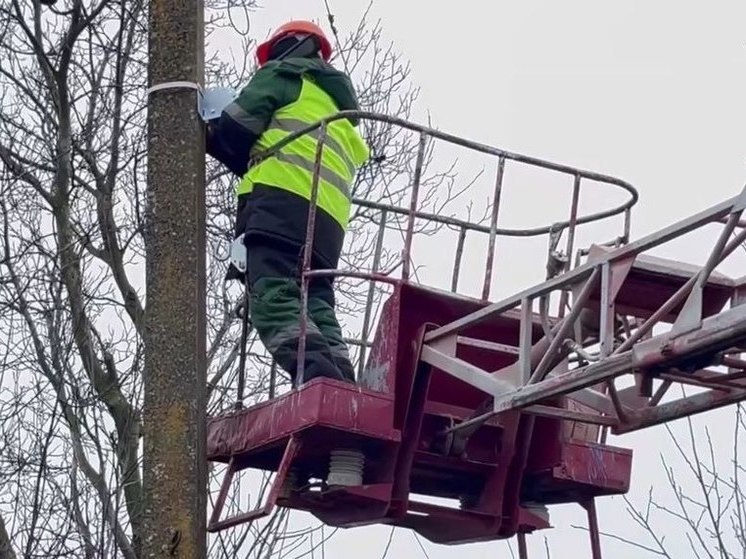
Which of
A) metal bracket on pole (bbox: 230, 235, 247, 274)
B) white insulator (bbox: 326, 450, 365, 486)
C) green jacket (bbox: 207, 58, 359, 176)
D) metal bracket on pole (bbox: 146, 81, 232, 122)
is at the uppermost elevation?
green jacket (bbox: 207, 58, 359, 176)

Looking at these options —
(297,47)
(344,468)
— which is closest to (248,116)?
(297,47)

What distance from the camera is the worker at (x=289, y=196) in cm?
672

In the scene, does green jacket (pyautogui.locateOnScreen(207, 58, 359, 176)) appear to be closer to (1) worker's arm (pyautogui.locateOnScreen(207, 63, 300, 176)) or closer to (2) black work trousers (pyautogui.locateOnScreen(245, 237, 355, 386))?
(1) worker's arm (pyautogui.locateOnScreen(207, 63, 300, 176))

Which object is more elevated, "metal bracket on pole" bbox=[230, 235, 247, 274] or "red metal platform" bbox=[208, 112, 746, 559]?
"metal bracket on pole" bbox=[230, 235, 247, 274]

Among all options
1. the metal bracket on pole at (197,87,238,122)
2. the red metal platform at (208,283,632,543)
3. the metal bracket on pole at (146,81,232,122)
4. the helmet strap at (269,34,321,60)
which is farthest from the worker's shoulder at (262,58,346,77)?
the red metal platform at (208,283,632,543)

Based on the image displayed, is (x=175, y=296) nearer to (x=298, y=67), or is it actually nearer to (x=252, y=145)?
(x=252, y=145)

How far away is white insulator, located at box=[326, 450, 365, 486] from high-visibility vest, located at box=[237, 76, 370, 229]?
3.45 ft

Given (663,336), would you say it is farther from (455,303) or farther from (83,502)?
(83,502)

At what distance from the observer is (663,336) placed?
5496 millimetres

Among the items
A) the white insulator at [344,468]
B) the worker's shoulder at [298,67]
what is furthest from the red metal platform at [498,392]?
the worker's shoulder at [298,67]

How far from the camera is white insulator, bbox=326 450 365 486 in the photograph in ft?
22.1

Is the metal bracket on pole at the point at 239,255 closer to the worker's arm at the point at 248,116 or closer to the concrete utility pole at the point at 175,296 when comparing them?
the worker's arm at the point at 248,116

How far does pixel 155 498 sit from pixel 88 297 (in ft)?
12.5

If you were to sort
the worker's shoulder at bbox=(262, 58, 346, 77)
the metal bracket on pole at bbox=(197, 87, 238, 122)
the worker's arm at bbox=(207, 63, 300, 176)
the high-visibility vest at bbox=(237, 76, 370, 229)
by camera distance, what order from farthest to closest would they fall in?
the worker's shoulder at bbox=(262, 58, 346, 77), the high-visibility vest at bbox=(237, 76, 370, 229), the worker's arm at bbox=(207, 63, 300, 176), the metal bracket on pole at bbox=(197, 87, 238, 122)
